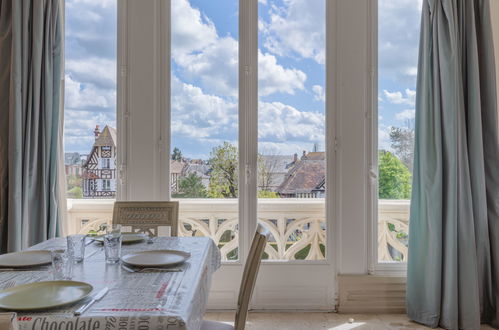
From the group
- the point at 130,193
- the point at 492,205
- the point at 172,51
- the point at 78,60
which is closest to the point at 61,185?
the point at 130,193

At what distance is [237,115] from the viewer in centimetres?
303

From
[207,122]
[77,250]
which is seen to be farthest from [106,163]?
[77,250]

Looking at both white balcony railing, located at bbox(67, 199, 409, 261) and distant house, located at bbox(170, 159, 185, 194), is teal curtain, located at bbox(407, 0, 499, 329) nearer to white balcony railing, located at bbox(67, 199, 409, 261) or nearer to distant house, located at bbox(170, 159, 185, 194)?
white balcony railing, located at bbox(67, 199, 409, 261)

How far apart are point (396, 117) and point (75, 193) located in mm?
2475

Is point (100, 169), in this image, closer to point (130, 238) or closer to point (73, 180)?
point (73, 180)

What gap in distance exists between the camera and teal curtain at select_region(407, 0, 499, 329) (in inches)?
105

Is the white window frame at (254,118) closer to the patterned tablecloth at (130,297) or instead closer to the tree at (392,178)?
the tree at (392,178)

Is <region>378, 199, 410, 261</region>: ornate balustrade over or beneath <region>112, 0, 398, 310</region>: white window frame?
beneath

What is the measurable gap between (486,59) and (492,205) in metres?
1.00

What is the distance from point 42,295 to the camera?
1182 millimetres

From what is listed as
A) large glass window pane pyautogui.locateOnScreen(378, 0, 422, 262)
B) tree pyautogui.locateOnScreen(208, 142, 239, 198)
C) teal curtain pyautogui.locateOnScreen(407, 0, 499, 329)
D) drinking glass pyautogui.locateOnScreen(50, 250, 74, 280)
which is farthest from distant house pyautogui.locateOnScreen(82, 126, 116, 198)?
teal curtain pyautogui.locateOnScreen(407, 0, 499, 329)

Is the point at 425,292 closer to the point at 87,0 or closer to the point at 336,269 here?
the point at 336,269

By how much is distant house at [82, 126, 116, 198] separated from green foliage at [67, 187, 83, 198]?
31mm

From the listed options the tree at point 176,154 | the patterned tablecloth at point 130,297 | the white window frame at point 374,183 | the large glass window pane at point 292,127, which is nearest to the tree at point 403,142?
the white window frame at point 374,183
